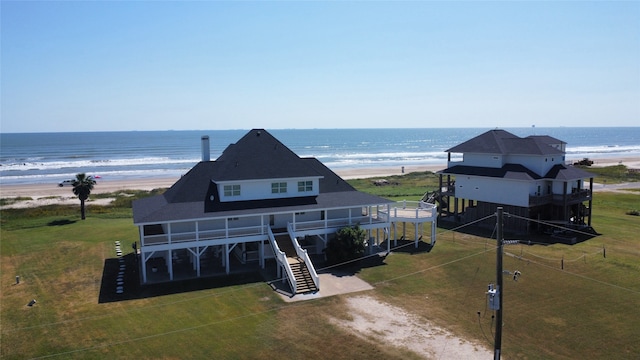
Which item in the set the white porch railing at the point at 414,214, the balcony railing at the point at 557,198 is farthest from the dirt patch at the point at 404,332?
the balcony railing at the point at 557,198

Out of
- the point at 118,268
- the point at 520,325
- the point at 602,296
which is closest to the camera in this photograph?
the point at 520,325

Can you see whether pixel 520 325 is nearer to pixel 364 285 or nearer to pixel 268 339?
pixel 364 285

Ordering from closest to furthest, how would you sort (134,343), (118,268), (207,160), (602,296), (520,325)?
(134,343) → (520,325) → (602,296) → (118,268) → (207,160)

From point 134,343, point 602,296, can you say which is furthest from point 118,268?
point 602,296

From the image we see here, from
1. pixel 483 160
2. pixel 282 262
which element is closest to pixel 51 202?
pixel 282 262

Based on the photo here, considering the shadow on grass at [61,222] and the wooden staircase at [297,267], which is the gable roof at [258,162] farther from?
the shadow on grass at [61,222]

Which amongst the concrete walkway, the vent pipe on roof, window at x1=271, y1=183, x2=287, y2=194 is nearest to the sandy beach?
the vent pipe on roof

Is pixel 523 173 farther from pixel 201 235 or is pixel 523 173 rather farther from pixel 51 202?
pixel 51 202
